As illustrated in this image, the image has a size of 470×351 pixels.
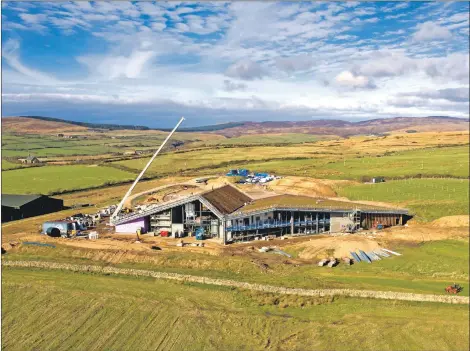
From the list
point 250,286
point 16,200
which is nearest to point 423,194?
point 250,286

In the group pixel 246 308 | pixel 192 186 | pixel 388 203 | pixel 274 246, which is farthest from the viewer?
pixel 192 186

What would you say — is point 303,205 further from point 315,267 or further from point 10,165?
point 10,165

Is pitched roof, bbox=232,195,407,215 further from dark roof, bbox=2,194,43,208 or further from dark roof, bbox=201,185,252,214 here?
dark roof, bbox=2,194,43,208

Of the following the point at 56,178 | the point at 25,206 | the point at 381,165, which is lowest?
the point at 25,206

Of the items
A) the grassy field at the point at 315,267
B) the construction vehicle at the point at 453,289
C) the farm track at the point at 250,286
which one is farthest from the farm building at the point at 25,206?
the construction vehicle at the point at 453,289

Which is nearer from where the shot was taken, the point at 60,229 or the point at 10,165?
the point at 60,229

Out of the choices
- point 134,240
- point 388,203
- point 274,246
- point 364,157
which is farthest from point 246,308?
point 364,157

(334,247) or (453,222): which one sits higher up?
(453,222)

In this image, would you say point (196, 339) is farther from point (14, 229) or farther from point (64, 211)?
point (64, 211)
